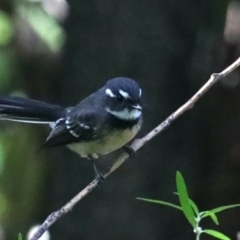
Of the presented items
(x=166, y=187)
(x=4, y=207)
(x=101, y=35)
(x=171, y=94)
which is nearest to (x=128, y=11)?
(x=101, y=35)

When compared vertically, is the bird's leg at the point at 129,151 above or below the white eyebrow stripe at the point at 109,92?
below

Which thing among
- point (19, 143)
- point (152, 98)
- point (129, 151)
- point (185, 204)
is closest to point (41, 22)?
point (129, 151)

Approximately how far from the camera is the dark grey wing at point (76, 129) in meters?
2.87

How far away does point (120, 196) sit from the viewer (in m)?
3.56

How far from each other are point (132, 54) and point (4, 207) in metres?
1.41

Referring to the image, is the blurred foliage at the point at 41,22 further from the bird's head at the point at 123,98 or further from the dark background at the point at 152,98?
the dark background at the point at 152,98

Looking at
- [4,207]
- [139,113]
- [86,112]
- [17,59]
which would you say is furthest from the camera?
[4,207]

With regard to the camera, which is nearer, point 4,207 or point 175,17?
point 175,17

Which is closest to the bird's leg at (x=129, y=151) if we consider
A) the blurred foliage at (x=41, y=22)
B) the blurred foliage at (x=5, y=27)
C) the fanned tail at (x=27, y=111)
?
the fanned tail at (x=27, y=111)

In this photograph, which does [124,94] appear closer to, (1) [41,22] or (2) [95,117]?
(2) [95,117]

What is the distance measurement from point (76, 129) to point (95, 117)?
0.43 feet

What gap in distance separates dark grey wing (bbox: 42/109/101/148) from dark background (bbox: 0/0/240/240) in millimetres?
499

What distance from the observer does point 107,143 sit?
110 inches

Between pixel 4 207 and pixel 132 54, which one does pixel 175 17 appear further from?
pixel 4 207
